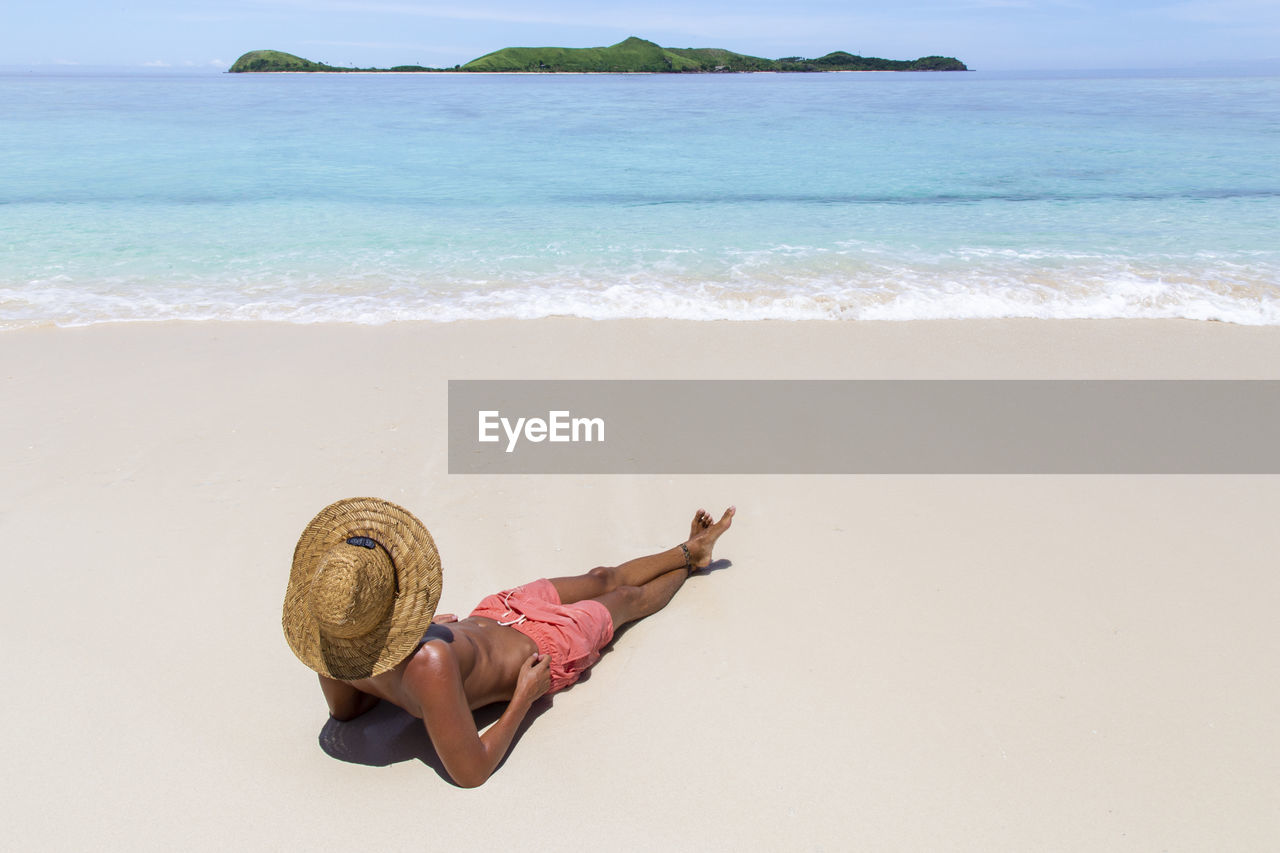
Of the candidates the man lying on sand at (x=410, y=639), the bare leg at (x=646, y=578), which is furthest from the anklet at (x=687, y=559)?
the man lying on sand at (x=410, y=639)

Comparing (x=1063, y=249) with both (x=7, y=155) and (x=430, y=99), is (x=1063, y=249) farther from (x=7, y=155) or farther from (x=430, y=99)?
(x=430, y=99)

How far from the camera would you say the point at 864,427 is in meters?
5.10

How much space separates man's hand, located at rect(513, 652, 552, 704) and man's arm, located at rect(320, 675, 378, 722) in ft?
1.71

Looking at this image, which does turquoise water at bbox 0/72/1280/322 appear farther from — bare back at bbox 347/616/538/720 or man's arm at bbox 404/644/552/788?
man's arm at bbox 404/644/552/788

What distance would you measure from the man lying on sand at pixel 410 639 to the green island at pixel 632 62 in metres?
96.7

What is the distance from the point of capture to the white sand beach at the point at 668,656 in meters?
2.55

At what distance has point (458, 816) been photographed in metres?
2.56

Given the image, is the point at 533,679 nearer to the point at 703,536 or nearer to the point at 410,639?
the point at 410,639

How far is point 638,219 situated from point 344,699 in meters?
10.4

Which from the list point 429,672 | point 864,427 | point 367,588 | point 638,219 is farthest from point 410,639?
point 638,219

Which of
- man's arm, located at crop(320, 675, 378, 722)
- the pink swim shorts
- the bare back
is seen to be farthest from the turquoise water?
man's arm, located at crop(320, 675, 378, 722)

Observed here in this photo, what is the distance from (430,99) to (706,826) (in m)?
39.3

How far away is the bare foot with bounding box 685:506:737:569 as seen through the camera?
149 inches

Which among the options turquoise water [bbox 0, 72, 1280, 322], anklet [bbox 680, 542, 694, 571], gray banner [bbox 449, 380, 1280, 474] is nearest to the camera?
anklet [bbox 680, 542, 694, 571]
